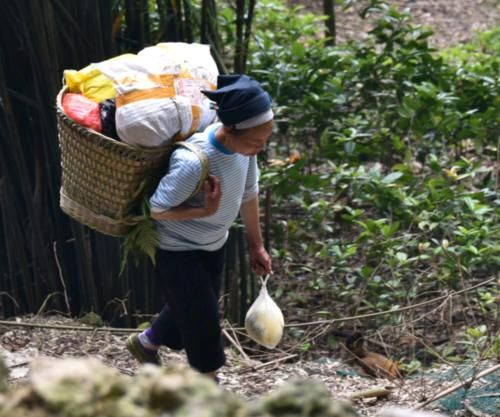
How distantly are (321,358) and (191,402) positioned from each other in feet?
12.5

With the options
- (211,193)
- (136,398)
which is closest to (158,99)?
(211,193)

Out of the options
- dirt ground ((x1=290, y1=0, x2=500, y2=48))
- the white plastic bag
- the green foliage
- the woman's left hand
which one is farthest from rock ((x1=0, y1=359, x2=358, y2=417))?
dirt ground ((x1=290, y1=0, x2=500, y2=48))

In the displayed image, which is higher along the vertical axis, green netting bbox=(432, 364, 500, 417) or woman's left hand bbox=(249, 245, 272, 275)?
woman's left hand bbox=(249, 245, 272, 275)

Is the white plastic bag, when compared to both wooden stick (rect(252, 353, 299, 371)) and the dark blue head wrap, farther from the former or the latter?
the dark blue head wrap

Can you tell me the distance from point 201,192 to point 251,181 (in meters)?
0.38

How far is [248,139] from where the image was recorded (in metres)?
3.48

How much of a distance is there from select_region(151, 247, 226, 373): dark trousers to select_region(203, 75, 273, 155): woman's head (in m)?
0.50

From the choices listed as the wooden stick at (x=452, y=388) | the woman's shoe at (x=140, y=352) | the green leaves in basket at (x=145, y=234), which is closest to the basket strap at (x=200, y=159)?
the green leaves in basket at (x=145, y=234)

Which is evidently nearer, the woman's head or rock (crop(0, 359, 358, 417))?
rock (crop(0, 359, 358, 417))

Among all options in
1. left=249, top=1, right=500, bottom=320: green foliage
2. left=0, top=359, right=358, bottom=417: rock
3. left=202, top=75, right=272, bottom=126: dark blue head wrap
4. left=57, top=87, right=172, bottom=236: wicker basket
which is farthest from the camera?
left=249, top=1, right=500, bottom=320: green foliage

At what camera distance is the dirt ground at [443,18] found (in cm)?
1107

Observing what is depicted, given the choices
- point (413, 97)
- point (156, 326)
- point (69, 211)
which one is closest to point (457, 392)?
point (156, 326)

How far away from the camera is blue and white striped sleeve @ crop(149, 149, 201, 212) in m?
3.46

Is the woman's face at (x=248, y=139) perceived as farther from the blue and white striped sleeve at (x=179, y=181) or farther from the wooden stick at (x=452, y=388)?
the wooden stick at (x=452, y=388)
